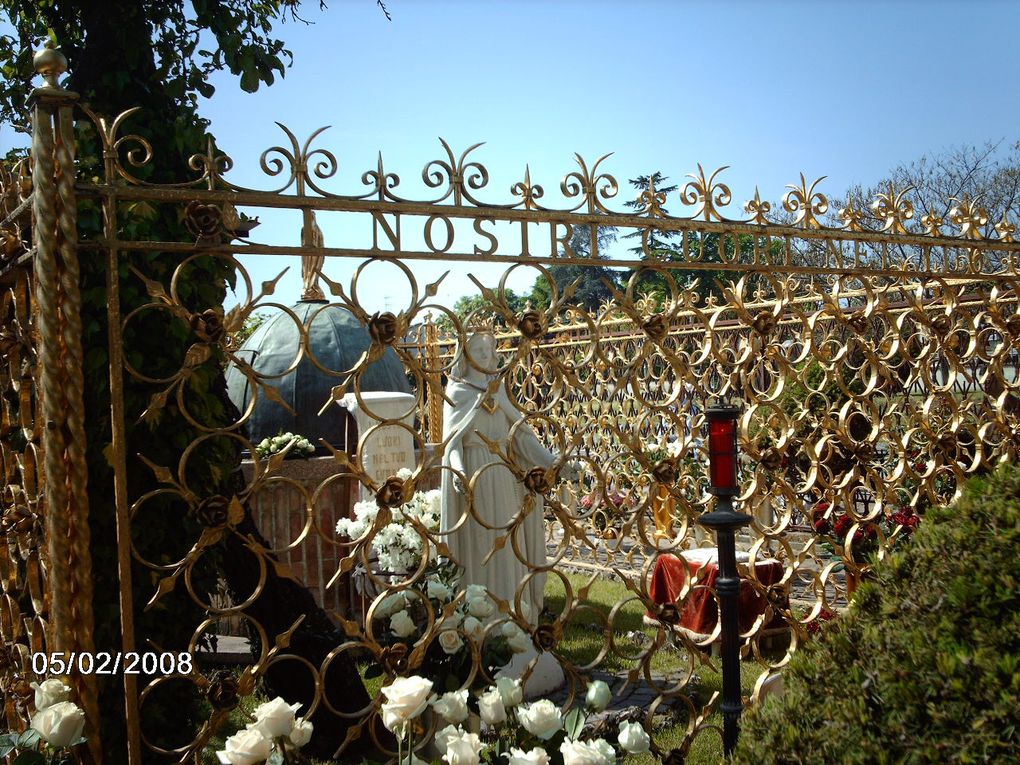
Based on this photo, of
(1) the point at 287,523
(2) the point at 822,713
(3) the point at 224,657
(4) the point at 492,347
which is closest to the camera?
(2) the point at 822,713

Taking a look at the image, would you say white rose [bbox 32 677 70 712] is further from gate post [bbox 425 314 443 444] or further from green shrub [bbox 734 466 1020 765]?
gate post [bbox 425 314 443 444]

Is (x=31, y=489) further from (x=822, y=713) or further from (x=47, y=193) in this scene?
(x=822, y=713)

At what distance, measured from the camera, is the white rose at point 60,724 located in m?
2.41

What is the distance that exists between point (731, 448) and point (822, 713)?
1572mm

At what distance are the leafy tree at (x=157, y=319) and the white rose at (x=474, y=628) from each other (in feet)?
3.15

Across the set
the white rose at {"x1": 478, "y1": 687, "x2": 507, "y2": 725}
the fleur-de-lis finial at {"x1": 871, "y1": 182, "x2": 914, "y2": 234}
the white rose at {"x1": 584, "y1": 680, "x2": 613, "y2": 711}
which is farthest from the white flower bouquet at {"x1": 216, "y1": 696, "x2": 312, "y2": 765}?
the fleur-de-lis finial at {"x1": 871, "y1": 182, "x2": 914, "y2": 234}

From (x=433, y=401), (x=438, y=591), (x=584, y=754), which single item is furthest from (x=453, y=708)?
(x=433, y=401)

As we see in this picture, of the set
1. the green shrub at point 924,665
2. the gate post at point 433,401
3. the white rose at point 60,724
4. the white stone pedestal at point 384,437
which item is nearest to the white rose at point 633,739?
the green shrub at point 924,665

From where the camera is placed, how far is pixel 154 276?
363 cm

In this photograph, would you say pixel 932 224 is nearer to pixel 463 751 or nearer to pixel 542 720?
pixel 542 720

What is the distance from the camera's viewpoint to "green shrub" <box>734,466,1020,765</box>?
1.70 m

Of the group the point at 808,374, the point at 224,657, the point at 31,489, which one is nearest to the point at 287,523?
the point at 224,657
